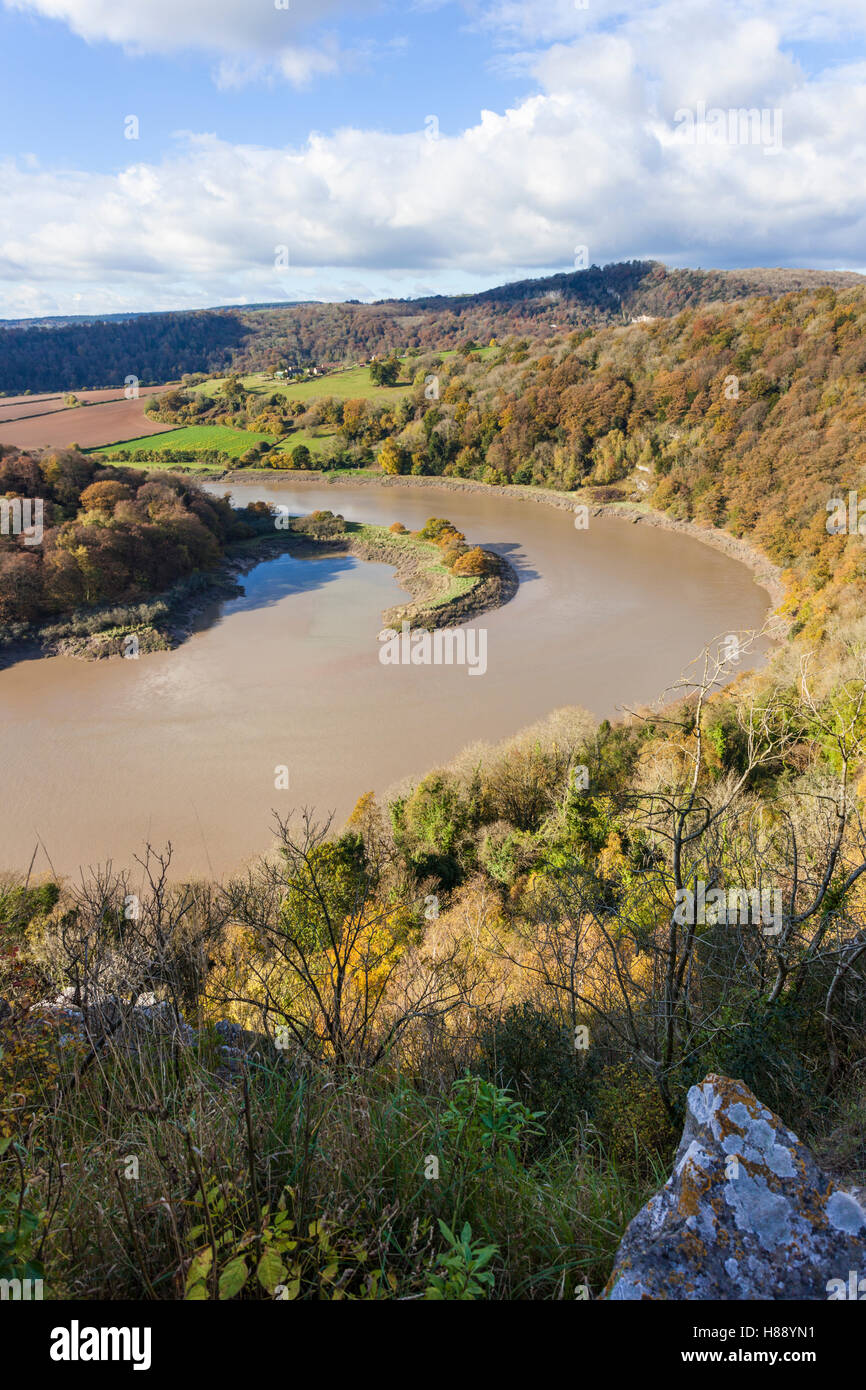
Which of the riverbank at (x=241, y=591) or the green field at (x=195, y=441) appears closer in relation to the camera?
the riverbank at (x=241, y=591)

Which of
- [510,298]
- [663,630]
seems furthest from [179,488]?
[510,298]

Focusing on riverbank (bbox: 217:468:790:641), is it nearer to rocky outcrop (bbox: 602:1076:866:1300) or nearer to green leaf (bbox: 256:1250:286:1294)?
rocky outcrop (bbox: 602:1076:866:1300)

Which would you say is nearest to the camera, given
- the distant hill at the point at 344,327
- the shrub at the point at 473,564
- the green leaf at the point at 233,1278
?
the green leaf at the point at 233,1278

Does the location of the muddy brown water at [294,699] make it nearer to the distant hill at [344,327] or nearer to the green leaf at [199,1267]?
the green leaf at [199,1267]

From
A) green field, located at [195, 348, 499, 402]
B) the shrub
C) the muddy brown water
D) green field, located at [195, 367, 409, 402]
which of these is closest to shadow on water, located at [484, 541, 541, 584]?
the muddy brown water

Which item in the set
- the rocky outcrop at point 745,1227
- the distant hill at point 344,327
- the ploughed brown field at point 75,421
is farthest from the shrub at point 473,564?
the distant hill at point 344,327

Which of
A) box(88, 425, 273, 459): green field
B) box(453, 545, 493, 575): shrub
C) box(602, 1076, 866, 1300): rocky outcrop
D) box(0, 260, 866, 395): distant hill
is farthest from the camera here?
box(0, 260, 866, 395): distant hill

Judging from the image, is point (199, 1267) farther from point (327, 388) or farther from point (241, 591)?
point (327, 388)
